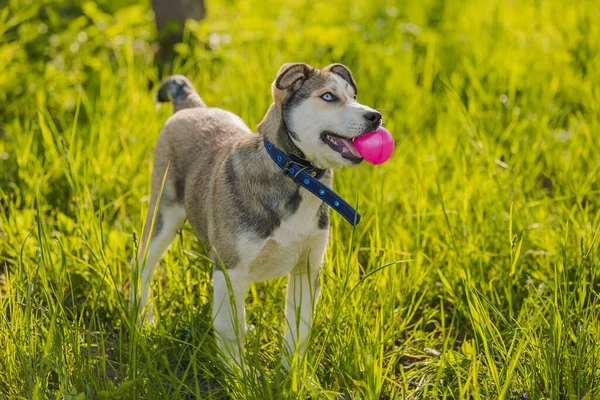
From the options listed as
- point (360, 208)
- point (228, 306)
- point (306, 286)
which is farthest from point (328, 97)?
point (360, 208)

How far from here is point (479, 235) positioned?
13.8 feet

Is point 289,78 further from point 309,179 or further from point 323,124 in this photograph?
point 309,179

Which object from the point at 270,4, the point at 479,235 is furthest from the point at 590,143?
the point at 270,4

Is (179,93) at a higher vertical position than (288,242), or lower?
higher

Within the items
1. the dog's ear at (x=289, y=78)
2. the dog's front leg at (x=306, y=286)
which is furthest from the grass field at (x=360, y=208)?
the dog's ear at (x=289, y=78)


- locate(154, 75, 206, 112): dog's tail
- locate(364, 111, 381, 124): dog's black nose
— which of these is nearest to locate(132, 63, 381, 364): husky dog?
locate(364, 111, 381, 124): dog's black nose

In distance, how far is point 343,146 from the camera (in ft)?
10.8

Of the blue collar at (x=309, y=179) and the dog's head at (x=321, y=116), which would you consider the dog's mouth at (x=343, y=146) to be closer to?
the dog's head at (x=321, y=116)

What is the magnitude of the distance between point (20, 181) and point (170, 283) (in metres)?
1.67

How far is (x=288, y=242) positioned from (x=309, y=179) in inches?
11.8

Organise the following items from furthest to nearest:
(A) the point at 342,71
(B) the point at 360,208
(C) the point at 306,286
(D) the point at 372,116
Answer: (B) the point at 360,208 → (A) the point at 342,71 → (C) the point at 306,286 → (D) the point at 372,116

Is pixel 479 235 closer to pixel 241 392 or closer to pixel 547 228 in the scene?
pixel 547 228

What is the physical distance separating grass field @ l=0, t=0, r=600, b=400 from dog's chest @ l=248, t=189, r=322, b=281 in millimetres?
254

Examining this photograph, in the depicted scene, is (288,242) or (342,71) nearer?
(288,242)
